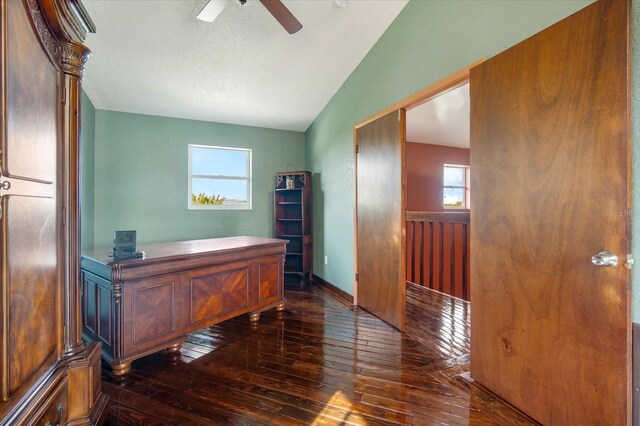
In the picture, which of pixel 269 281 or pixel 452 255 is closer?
pixel 269 281

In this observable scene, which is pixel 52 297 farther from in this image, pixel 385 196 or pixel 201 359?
pixel 385 196

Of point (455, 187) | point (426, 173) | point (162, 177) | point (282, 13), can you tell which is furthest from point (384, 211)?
point (455, 187)

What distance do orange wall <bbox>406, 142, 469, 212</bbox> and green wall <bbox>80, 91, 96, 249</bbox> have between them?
213 inches

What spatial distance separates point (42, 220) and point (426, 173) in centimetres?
647

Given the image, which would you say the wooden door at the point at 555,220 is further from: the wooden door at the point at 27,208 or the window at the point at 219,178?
the window at the point at 219,178

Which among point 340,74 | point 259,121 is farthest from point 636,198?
point 259,121

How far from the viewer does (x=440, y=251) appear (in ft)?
12.8

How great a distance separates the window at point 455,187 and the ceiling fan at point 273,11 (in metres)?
5.46

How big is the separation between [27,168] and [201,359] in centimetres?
175

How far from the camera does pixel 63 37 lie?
3.99ft

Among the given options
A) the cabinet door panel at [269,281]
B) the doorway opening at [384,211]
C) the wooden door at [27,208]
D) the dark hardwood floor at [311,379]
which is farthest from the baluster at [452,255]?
the wooden door at [27,208]

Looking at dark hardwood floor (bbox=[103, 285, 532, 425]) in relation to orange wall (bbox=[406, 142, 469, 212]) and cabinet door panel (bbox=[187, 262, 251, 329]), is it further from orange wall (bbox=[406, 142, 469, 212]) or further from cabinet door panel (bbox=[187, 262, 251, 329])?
orange wall (bbox=[406, 142, 469, 212])

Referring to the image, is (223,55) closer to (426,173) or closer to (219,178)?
(219,178)

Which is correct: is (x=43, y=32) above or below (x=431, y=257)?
above
